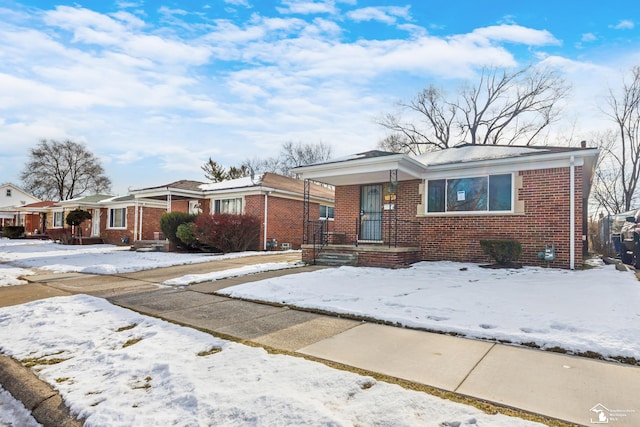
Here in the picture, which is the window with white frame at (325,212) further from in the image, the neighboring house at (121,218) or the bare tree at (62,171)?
the bare tree at (62,171)

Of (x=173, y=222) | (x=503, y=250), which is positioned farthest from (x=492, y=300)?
(x=173, y=222)

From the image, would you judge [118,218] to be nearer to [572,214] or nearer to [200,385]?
[200,385]

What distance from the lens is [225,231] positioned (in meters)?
15.3

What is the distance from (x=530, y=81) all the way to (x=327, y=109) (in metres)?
22.6

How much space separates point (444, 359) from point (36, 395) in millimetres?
3629

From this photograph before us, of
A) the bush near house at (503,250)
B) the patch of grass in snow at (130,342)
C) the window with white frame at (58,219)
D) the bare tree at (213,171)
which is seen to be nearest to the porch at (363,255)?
the bush near house at (503,250)

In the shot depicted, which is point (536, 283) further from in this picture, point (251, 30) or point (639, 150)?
point (639, 150)

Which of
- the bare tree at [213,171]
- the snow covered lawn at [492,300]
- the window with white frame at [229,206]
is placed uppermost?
the bare tree at [213,171]

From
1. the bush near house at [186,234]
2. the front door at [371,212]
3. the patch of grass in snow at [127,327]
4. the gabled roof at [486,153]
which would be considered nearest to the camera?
the patch of grass in snow at [127,327]

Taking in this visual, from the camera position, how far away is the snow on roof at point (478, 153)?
10.1 meters

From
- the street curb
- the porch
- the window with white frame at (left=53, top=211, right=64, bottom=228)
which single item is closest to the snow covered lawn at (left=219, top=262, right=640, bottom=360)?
the porch

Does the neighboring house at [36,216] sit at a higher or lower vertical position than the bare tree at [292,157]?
lower

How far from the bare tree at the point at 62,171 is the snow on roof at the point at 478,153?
51.4 m

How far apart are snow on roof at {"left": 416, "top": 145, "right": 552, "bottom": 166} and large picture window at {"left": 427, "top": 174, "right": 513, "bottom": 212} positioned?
577 millimetres
